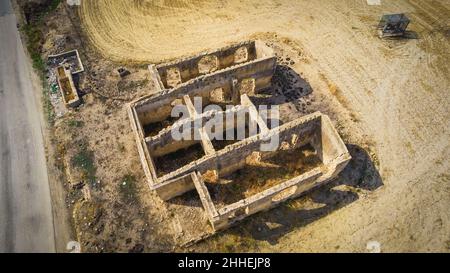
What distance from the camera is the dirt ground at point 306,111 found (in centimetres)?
1509

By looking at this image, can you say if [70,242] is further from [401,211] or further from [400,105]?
[400,105]

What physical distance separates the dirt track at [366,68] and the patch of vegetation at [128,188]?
687 cm

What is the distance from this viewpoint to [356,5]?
964 inches

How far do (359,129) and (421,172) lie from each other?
3.72m

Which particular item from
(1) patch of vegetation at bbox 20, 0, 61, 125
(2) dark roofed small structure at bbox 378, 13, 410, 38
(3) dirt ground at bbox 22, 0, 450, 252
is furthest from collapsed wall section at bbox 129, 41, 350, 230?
(2) dark roofed small structure at bbox 378, 13, 410, 38

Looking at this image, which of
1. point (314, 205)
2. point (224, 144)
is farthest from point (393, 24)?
point (224, 144)

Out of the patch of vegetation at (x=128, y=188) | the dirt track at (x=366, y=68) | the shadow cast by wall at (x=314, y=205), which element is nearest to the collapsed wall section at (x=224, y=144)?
the shadow cast by wall at (x=314, y=205)

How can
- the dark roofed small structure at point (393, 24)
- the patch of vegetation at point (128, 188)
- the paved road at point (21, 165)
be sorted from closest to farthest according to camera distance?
the paved road at point (21, 165), the patch of vegetation at point (128, 188), the dark roofed small structure at point (393, 24)

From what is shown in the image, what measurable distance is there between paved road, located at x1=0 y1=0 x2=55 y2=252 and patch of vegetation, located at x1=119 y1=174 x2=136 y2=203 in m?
3.54

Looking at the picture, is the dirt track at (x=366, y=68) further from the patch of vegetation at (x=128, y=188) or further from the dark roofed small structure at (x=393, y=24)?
the patch of vegetation at (x=128, y=188)

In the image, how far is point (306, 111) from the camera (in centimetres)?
1909

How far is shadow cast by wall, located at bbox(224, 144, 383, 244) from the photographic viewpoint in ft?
49.6
